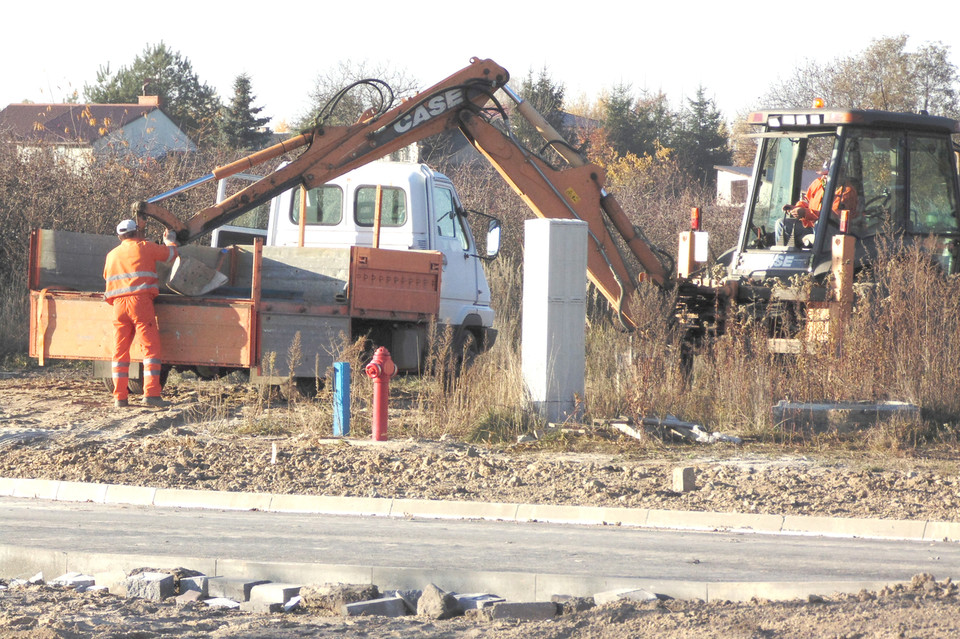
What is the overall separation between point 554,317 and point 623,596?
18.5ft

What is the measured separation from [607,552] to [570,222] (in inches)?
197

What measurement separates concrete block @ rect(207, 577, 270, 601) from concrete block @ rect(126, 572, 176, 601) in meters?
0.19

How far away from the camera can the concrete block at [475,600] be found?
517 cm

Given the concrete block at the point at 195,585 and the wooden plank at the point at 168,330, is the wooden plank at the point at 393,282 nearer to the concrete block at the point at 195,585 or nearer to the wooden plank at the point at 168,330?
the wooden plank at the point at 168,330

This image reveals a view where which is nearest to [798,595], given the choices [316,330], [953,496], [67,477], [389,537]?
[389,537]

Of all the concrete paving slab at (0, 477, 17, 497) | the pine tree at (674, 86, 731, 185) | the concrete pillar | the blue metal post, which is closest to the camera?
the concrete paving slab at (0, 477, 17, 497)

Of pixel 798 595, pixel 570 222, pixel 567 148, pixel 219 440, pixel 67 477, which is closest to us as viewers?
pixel 798 595

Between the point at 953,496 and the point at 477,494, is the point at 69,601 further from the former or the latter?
the point at 953,496

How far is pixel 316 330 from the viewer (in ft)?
39.7

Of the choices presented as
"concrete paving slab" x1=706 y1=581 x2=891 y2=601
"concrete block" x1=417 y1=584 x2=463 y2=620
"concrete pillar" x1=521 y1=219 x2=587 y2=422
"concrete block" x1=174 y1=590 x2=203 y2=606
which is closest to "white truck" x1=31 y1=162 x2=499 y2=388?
"concrete pillar" x1=521 y1=219 x2=587 y2=422

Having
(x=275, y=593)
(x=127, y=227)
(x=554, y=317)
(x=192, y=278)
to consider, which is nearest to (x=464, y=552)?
(x=275, y=593)

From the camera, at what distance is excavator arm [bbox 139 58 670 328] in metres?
12.1

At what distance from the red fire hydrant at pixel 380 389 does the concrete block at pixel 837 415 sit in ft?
11.3

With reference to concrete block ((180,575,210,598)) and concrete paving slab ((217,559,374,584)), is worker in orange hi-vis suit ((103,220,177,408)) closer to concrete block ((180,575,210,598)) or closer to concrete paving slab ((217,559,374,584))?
concrete paving slab ((217,559,374,584))
